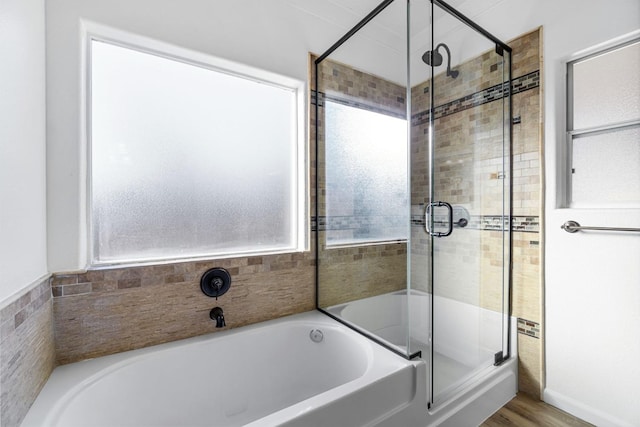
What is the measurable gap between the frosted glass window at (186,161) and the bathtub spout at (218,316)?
328 millimetres

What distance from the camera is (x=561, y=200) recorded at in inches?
65.2

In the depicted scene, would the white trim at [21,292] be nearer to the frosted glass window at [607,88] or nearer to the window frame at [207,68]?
the window frame at [207,68]

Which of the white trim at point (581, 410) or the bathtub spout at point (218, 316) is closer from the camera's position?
the white trim at point (581, 410)

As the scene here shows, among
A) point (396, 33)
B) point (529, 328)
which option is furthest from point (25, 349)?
point (529, 328)

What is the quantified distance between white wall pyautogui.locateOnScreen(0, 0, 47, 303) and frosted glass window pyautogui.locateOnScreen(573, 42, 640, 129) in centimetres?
252

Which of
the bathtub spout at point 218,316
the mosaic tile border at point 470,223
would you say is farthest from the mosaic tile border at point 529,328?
the bathtub spout at point 218,316

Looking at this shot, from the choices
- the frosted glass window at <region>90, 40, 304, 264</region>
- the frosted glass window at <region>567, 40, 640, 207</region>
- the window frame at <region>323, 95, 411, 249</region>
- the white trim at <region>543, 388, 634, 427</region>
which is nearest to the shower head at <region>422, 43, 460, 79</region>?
the window frame at <region>323, 95, 411, 249</region>

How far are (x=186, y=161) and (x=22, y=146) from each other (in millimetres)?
689

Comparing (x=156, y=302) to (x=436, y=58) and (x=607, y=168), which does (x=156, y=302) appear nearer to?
(x=436, y=58)

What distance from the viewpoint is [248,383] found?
1593mm

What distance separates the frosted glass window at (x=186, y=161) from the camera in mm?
1480

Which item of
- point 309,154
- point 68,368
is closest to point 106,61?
point 309,154

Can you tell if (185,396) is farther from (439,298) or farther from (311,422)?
(439,298)

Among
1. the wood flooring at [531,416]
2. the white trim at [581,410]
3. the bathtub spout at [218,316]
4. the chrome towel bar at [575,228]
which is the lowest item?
the wood flooring at [531,416]
